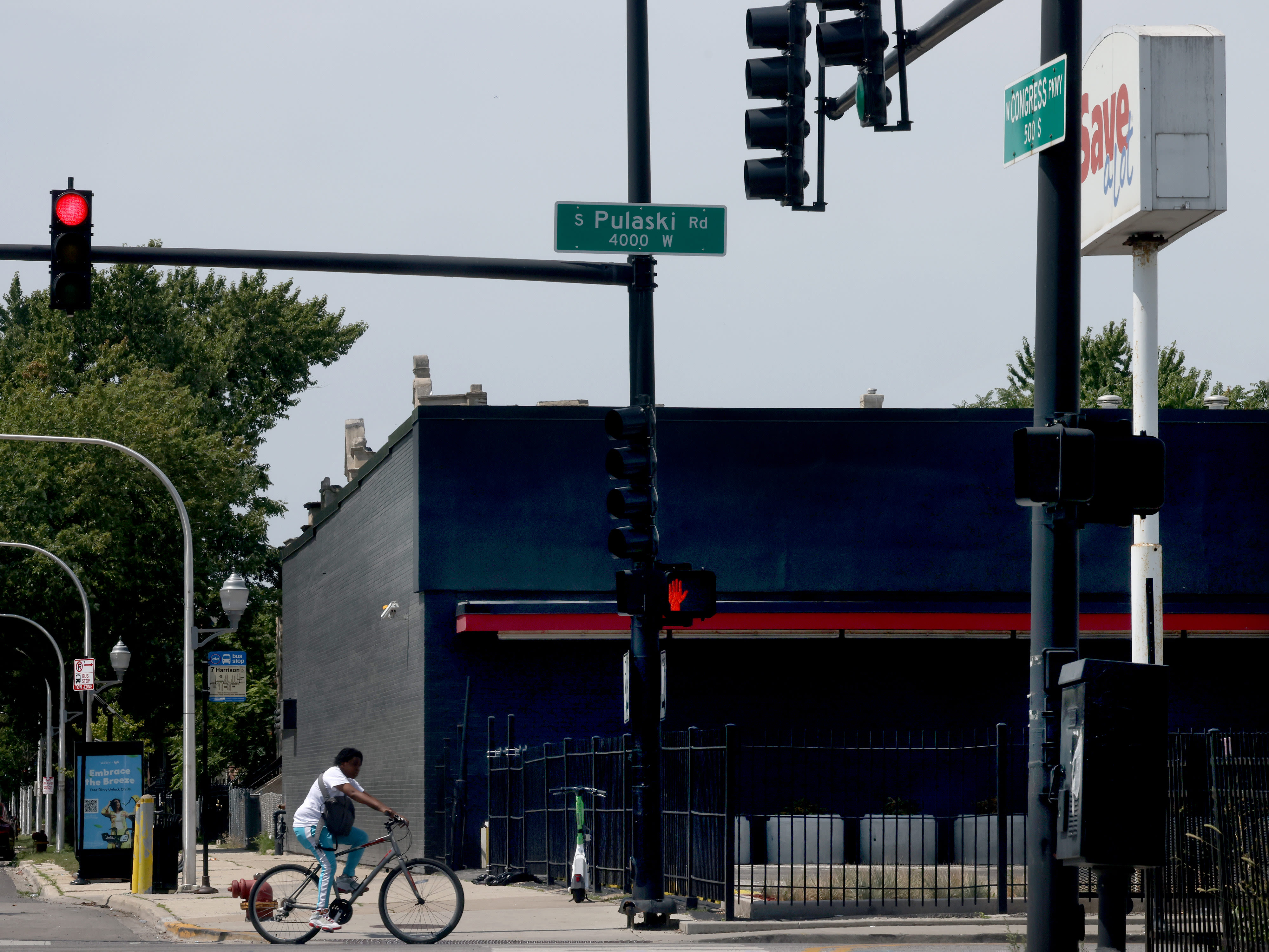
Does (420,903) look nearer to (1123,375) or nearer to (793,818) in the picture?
(793,818)

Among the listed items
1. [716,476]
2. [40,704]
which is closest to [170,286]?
[40,704]

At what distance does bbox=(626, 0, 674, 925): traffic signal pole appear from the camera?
14.6 meters

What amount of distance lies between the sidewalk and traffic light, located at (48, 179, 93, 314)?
621 cm

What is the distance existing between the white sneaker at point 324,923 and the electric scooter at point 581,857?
4.54 metres

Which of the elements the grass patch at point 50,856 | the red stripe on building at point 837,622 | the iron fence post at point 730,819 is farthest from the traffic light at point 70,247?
the grass patch at point 50,856

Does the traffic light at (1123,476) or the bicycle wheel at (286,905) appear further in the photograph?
the bicycle wheel at (286,905)

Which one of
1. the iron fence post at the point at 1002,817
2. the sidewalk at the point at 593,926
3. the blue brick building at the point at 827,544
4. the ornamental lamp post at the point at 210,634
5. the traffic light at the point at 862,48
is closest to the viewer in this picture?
the traffic light at the point at 862,48

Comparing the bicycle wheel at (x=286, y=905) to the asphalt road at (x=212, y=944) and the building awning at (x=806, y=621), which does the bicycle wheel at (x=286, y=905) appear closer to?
the asphalt road at (x=212, y=944)

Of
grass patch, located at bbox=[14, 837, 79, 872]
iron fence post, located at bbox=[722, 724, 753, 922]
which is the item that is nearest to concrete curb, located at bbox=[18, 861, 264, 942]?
grass patch, located at bbox=[14, 837, 79, 872]

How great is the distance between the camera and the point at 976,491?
27.0 metres

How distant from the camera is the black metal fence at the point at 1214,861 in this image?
10.1m

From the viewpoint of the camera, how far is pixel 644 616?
48.1 ft

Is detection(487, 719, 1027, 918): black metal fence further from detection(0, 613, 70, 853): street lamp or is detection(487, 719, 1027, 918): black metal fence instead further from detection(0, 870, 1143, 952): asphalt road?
detection(0, 613, 70, 853): street lamp

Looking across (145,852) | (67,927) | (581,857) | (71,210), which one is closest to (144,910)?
(67,927)
